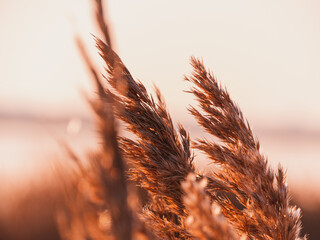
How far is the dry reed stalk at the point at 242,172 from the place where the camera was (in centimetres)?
143

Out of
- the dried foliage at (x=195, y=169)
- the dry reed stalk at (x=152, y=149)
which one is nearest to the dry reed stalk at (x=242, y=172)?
the dried foliage at (x=195, y=169)

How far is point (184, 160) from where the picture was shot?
1.45m

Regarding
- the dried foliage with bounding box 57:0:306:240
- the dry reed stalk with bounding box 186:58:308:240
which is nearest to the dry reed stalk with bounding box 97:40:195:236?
the dried foliage with bounding box 57:0:306:240

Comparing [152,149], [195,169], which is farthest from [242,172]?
[152,149]

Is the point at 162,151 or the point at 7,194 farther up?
the point at 162,151

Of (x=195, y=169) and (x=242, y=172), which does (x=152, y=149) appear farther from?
(x=242, y=172)

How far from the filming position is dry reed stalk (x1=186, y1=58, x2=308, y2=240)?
4.70ft

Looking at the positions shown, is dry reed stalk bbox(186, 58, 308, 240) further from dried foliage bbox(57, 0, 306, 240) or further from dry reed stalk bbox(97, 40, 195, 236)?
dry reed stalk bbox(97, 40, 195, 236)

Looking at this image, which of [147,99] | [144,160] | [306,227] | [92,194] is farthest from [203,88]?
[306,227]

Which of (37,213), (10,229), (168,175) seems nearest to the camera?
(168,175)

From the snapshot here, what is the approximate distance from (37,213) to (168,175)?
3.79 metres

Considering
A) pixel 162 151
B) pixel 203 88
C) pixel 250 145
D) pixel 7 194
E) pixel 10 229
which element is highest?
pixel 203 88

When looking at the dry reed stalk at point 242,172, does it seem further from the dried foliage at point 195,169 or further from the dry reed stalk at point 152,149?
the dry reed stalk at point 152,149

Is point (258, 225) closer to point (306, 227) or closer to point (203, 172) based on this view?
point (203, 172)
